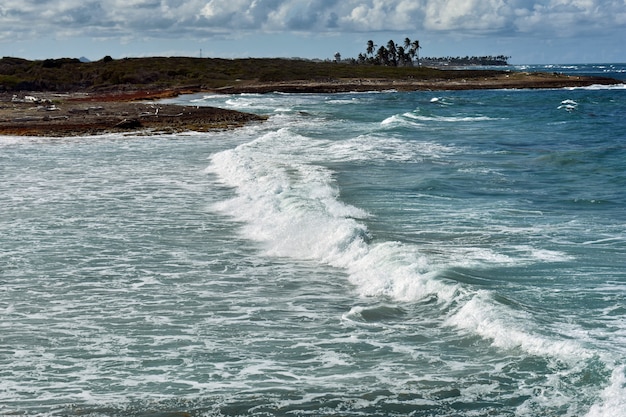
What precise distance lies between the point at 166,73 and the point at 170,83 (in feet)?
29.1

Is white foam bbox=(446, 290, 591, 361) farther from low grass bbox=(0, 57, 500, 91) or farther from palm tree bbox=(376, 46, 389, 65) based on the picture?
palm tree bbox=(376, 46, 389, 65)

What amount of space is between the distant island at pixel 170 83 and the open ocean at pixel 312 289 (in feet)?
77.4

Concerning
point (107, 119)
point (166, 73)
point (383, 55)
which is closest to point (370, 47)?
point (383, 55)

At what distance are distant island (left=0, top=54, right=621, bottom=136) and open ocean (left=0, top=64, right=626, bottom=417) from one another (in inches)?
929

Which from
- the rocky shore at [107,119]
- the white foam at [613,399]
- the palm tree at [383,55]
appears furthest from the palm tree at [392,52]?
the white foam at [613,399]

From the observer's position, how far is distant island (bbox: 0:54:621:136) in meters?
54.5

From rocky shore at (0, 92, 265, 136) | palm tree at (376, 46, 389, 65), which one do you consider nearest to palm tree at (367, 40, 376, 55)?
palm tree at (376, 46, 389, 65)

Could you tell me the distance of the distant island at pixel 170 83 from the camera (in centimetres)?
5450

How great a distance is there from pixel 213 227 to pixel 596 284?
30.6 ft

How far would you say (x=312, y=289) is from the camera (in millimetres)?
15062

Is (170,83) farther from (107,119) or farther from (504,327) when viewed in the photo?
(504,327)

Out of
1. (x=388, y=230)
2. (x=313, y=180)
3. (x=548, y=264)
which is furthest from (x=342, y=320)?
(x=313, y=180)

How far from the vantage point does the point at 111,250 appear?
18.0 m

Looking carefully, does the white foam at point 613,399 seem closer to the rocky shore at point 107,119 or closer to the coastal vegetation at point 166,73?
the rocky shore at point 107,119
